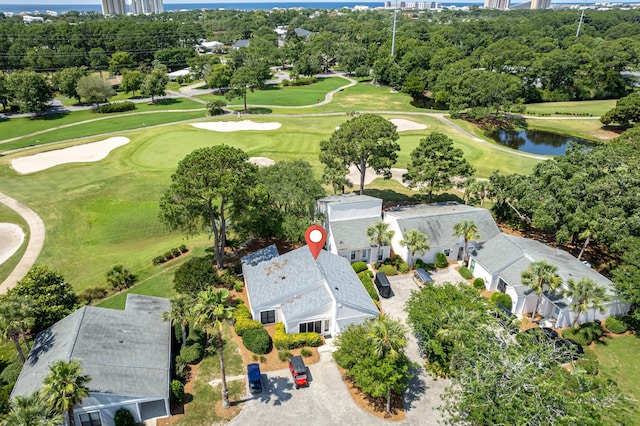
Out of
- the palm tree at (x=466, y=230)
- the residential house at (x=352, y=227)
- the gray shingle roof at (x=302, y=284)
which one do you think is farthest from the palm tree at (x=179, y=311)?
the palm tree at (x=466, y=230)

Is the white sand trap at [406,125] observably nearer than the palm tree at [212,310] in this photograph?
No

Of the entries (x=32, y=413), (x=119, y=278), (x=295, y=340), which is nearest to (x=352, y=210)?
(x=295, y=340)

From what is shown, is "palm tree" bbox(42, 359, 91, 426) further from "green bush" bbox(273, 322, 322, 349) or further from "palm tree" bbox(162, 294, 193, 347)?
"green bush" bbox(273, 322, 322, 349)

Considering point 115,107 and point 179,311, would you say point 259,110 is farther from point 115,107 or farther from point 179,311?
point 179,311

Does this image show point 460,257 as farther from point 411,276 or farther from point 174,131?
point 174,131

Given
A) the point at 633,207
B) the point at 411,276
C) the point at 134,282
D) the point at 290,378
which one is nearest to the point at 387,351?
the point at 290,378

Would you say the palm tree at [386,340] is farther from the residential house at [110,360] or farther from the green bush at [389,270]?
the green bush at [389,270]
